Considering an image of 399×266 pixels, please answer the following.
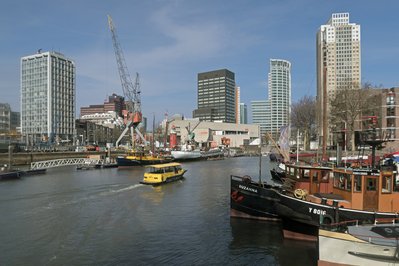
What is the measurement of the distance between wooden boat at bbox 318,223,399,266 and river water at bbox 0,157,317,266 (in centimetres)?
401

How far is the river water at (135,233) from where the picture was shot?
20.6 metres

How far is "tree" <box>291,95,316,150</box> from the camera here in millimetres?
121312

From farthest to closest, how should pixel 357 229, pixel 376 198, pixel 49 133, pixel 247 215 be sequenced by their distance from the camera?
pixel 49 133 < pixel 247 215 < pixel 376 198 < pixel 357 229

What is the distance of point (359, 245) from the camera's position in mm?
15281

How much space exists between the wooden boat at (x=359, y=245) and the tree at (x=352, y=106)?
259 feet

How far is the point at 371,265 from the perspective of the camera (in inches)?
603

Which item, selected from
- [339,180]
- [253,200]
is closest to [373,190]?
[339,180]

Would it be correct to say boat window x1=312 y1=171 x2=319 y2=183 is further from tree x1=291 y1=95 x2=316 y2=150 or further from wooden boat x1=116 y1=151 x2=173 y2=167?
tree x1=291 y1=95 x2=316 y2=150

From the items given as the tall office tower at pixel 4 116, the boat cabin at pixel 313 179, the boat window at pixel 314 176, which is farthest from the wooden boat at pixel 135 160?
the tall office tower at pixel 4 116

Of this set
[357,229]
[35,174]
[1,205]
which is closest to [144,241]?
[357,229]

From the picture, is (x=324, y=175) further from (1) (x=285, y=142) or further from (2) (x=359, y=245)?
(1) (x=285, y=142)

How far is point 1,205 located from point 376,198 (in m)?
33.2

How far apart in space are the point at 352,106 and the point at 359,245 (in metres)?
85.6

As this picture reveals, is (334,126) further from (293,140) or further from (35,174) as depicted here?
(35,174)
